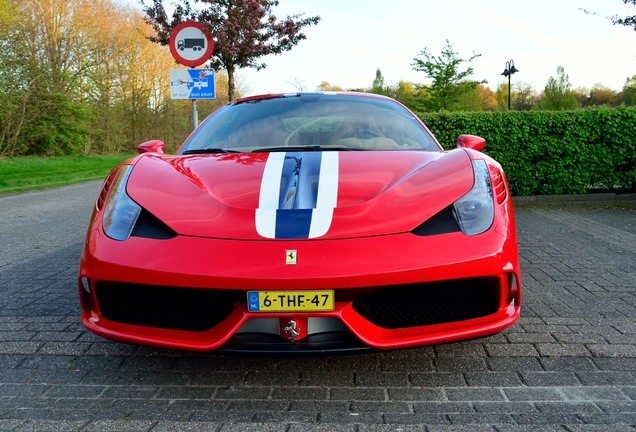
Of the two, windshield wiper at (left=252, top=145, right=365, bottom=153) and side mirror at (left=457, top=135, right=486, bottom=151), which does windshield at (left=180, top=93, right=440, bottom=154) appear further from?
side mirror at (left=457, top=135, right=486, bottom=151)

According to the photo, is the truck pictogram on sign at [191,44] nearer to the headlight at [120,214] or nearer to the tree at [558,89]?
the headlight at [120,214]

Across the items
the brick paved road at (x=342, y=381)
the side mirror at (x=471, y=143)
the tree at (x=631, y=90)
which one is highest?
the tree at (x=631, y=90)

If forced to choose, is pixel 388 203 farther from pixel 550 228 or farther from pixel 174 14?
pixel 174 14

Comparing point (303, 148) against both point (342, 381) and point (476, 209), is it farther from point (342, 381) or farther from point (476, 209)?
point (342, 381)

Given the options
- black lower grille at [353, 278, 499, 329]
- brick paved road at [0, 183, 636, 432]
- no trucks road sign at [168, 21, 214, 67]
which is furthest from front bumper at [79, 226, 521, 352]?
no trucks road sign at [168, 21, 214, 67]

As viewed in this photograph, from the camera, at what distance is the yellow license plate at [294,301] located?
1971 millimetres

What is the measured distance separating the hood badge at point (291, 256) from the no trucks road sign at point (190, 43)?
6334mm

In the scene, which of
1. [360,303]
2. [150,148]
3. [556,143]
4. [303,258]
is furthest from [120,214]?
[556,143]

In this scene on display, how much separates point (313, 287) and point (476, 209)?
2.74 ft

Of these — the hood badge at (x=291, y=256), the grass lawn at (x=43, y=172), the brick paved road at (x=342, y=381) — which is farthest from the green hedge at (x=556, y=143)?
the grass lawn at (x=43, y=172)

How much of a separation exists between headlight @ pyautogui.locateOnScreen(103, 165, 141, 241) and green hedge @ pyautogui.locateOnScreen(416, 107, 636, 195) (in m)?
6.59

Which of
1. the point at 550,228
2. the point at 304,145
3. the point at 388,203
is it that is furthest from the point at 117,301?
the point at 550,228

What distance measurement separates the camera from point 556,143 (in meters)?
8.12

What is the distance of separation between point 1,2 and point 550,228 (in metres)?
18.5
